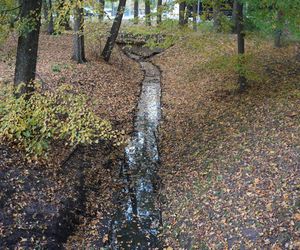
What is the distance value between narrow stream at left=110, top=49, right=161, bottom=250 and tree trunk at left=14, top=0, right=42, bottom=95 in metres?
3.92

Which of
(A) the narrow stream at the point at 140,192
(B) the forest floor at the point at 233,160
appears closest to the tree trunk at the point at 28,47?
(A) the narrow stream at the point at 140,192

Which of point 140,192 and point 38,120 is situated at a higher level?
point 38,120

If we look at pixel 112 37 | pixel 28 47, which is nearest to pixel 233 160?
pixel 28 47

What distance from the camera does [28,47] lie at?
10.3 m

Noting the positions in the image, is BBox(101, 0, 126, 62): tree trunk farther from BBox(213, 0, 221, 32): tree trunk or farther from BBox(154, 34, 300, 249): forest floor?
BBox(213, 0, 221, 32): tree trunk

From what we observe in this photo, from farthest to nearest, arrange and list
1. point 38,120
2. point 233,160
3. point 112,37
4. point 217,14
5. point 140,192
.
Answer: point 112,37
point 217,14
point 140,192
point 233,160
point 38,120

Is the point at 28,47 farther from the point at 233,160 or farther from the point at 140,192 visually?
the point at 233,160

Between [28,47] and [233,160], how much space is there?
634 cm

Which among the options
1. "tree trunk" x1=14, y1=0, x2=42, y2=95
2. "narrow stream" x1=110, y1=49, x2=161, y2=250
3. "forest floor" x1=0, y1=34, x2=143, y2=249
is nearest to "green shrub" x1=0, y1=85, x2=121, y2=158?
"forest floor" x1=0, y1=34, x2=143, y2=249

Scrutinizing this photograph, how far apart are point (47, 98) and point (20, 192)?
241cm

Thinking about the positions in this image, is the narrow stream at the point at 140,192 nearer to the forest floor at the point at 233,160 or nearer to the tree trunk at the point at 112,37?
the forest floor at the point at 233,160

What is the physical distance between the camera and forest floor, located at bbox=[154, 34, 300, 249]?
25.8 feet

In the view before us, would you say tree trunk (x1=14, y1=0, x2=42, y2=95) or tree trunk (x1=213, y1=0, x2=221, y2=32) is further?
tree trunk (x1=213, y1=0, x2=221, y2=32)

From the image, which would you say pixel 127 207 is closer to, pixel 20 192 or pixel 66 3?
pixel 20 192
